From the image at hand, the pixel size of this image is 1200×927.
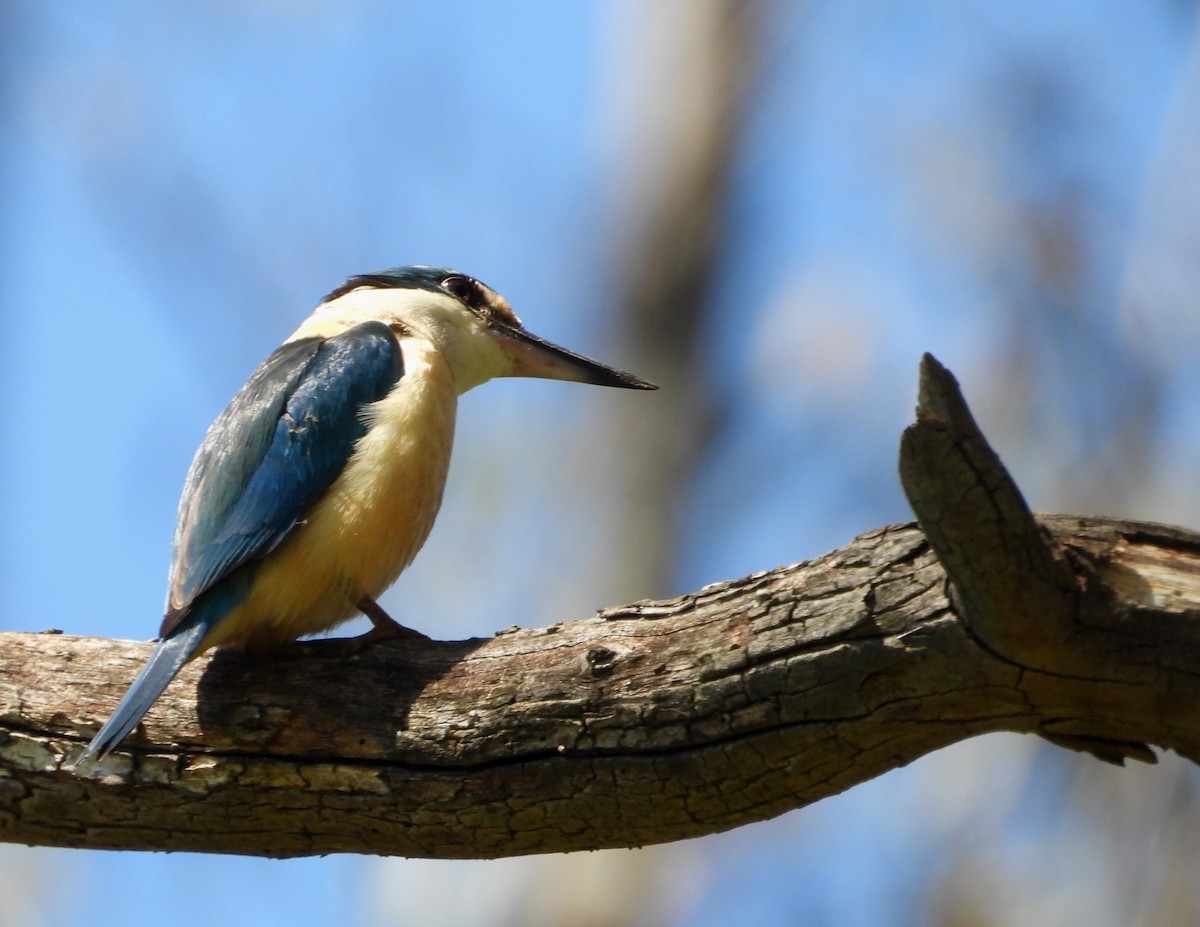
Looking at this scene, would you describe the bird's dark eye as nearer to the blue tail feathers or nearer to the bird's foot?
the bird's foot

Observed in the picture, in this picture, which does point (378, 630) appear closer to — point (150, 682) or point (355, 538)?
point (355, 538)

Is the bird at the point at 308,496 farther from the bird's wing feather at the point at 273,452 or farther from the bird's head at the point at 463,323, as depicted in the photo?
Result: the bird's head at the point at 463,323

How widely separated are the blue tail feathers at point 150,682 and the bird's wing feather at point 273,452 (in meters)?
0.05

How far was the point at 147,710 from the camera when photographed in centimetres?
328

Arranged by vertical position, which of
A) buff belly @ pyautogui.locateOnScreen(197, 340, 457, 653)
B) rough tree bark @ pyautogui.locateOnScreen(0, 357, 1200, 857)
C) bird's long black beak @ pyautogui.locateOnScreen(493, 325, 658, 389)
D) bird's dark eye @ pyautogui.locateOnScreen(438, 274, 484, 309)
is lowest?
rough tree bark @ pyautogui.locateOnScreen(0, 357, 1200, 857)

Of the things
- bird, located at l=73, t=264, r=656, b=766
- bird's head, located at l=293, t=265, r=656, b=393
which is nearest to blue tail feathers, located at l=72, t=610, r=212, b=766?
bird, located at l=73, t=264, r=656, b=766

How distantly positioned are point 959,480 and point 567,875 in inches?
176

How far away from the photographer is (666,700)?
308 centimetres

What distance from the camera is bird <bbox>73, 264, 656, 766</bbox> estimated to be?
375 cm

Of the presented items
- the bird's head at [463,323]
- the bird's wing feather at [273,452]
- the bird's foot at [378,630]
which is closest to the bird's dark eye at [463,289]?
the bird's head at [463,323]

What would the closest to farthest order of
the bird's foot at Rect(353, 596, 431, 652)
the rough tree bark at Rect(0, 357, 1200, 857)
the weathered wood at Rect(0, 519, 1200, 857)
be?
the rough tree bark at Rect(0, 357, 1200, 857) < the weathered wood at Rect(0, 519, 1200, 857) < the bird's foot at Rect(353, 596, 431, 652)

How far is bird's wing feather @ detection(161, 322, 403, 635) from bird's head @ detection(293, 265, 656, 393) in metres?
0.41

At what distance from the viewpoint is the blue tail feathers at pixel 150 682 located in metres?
3.28

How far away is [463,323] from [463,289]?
0.20 meters
